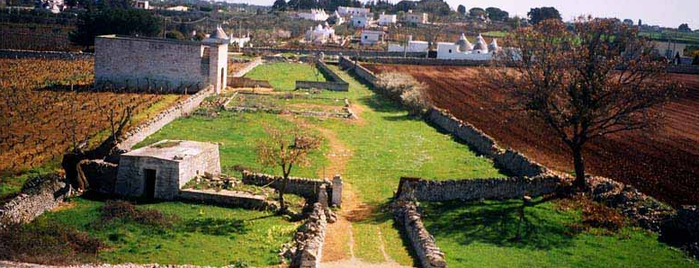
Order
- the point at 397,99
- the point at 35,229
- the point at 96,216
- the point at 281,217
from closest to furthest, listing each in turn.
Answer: the point at 35,229 → the point at 96,216 → the point at 281,217 → the point at 397,99

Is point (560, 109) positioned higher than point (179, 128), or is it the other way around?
point (560, 109)

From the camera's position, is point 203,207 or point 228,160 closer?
point 203,207

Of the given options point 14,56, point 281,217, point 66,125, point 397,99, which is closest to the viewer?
point 281,217

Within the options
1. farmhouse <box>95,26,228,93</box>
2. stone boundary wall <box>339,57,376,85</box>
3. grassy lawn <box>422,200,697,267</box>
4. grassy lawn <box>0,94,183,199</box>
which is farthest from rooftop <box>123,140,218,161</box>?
stone boundary wall <box>339,57,376,85</box>

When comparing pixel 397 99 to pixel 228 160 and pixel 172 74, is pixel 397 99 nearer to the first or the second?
pixel 172 74

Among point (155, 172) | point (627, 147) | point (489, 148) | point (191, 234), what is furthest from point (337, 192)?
point (627, 147)

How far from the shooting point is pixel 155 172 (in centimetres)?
2169

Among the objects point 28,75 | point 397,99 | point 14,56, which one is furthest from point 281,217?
point 14,56

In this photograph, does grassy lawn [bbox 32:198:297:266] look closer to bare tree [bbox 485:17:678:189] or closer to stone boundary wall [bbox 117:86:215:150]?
stone boundary wall [bbox 117:86:215:150]

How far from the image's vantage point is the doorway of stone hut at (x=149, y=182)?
21.7 metres

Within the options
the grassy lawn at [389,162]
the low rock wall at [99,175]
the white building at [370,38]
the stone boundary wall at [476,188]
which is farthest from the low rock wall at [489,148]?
the white building at [370,38]

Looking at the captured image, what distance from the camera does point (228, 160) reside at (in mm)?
Result: 26938

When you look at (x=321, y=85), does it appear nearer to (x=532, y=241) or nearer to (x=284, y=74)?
(x=284, y=74)

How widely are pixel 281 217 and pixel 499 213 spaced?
22.1 feet
